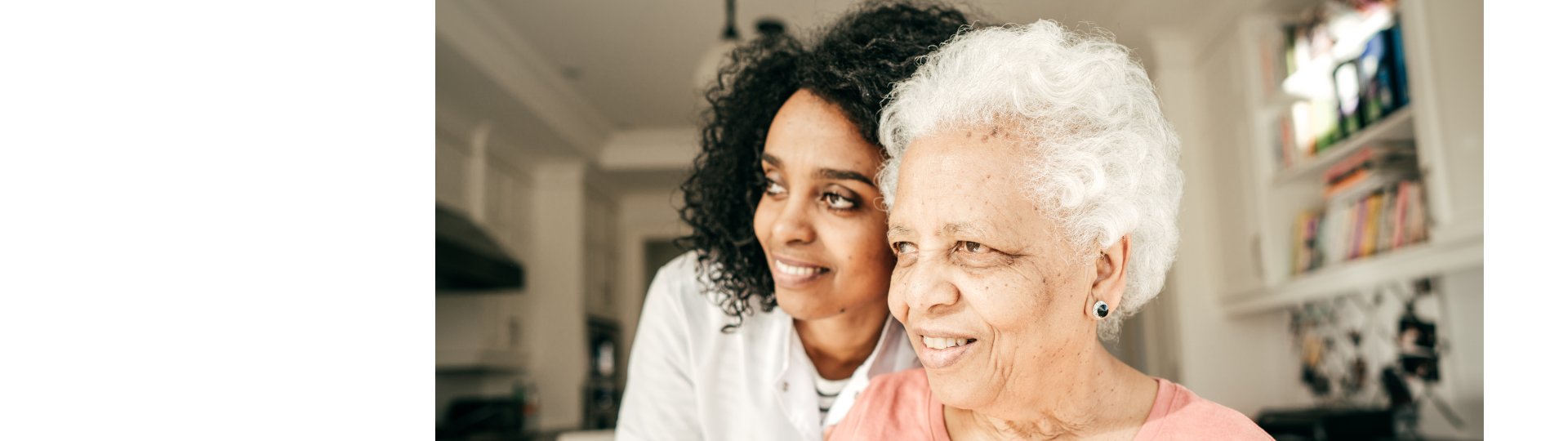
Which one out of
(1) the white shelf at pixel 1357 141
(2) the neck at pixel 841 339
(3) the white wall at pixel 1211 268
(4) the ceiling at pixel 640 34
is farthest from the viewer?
(3) the white wall at pixel 1211 268

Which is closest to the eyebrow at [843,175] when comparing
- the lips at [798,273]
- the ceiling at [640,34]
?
the lips at [798,273]

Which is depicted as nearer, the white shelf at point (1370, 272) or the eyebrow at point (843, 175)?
the eyebrow at point (843, 175)

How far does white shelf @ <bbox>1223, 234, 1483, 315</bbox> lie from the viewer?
2.65 metres

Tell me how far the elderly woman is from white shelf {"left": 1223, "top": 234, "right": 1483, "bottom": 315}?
5.96 ft

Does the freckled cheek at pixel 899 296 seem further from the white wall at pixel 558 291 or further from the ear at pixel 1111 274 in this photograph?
the white wall at pixel 558 291

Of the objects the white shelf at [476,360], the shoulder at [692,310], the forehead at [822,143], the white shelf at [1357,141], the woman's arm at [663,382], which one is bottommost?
the white shelf at [476,360]

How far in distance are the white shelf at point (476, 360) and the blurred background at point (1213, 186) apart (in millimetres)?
31

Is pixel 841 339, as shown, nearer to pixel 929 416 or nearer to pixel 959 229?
pixel 929 416

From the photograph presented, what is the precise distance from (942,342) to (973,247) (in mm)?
123

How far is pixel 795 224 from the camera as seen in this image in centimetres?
151

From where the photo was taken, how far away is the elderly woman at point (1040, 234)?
117 cm

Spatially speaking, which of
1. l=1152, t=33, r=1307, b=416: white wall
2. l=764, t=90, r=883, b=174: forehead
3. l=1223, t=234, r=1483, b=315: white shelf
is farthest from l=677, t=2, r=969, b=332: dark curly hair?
l=1152, t=33, r=1307, b=416: white wall

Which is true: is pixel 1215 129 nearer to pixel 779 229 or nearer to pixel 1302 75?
pixel 1302 75

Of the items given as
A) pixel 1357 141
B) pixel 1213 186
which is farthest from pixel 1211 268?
pixel 1357 141
